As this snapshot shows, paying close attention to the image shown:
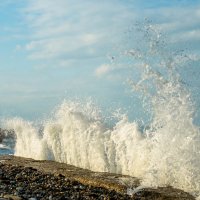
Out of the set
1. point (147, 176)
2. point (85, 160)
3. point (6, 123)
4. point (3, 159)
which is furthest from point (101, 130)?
point (6, 123)

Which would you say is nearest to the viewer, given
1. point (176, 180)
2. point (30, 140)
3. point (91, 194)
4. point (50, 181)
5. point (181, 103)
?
point (91, 194)

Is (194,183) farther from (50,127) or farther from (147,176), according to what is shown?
(50,127)

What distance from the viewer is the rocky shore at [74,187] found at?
12930 millimetres

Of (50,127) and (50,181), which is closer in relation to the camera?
(50,181)

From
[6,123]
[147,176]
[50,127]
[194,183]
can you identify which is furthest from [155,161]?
[6,123]

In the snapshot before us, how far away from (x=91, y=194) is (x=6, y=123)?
27888 mm

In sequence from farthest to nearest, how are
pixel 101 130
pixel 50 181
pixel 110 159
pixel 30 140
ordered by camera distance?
pixel 30 140 → pixel 101 130 → pixel 110 159 → pixel 50 181

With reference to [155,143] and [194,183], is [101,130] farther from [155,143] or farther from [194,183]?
[194,183]

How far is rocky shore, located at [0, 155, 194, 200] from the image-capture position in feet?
42.4

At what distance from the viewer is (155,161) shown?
17.4 meters

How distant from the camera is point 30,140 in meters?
29.6

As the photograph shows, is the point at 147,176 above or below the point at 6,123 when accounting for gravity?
below

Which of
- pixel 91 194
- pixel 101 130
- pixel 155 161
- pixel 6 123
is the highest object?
pixel 6 123

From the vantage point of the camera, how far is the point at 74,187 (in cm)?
1462
